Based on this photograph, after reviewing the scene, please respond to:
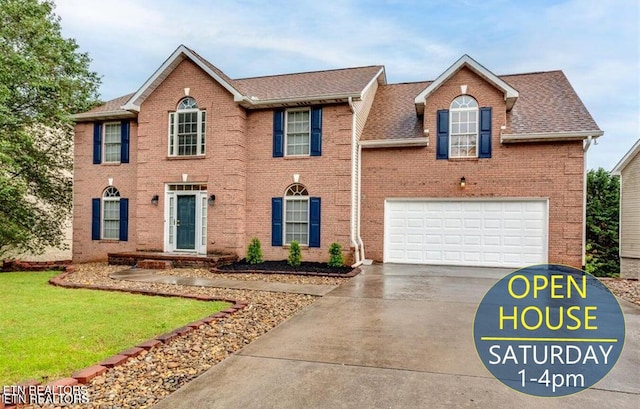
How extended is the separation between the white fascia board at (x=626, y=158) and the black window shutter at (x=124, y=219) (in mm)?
18821

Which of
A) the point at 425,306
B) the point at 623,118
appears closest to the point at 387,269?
the point at 425,306

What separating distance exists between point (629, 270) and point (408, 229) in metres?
8.98

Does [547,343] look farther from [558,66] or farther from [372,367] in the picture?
[558,66]

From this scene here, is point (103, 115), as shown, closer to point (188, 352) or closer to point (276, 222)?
point (276, 222)

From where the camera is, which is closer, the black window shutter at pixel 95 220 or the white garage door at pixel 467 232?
the white garage door at pixel 467 232

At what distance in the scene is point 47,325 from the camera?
5535 millimetres

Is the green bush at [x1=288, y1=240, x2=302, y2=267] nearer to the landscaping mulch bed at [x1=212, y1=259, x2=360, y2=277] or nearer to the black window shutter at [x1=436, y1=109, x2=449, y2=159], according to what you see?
the landscaping mulch bed at [x1=212, y1=259, x2=360, y2=277]

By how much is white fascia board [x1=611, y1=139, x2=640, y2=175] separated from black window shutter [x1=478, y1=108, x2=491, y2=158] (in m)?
6.38

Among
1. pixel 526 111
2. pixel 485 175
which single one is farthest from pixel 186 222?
pixel 526 111

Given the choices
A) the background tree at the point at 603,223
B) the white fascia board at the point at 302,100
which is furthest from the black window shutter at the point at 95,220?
the background tree at the point at 603,223

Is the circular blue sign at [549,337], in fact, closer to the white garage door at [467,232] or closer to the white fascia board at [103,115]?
the white garage door at [467,232]

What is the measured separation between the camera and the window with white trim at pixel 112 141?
14672mm

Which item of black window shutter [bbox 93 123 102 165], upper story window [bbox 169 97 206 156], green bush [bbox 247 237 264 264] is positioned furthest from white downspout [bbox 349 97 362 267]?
black window shutter [bbox 93 123 102 165]

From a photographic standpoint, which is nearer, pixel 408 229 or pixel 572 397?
pixel 572 397
